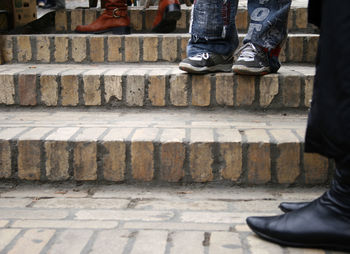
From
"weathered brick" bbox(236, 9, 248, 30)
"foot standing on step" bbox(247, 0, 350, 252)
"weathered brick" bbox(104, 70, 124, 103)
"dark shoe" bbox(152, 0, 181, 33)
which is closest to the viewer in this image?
"foot standing on step" bbox(247, 0, 350, 252)

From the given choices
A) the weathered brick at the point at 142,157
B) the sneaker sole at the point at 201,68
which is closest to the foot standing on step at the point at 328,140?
the weathered brick at the point at 142,157

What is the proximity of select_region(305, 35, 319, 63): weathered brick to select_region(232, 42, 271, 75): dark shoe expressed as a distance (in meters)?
0.49

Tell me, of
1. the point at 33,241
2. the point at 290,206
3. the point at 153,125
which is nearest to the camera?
the point at 33,241

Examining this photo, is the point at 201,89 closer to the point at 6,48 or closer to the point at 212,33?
the point at 212,33

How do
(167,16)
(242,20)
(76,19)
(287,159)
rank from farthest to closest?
1. (76,19)
2. (242,20)
3. (167,16)
4. (287,159)

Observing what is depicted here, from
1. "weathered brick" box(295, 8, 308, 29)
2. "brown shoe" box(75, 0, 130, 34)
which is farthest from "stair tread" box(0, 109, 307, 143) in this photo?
"weathered brick" box(295, 8, 308, 29)

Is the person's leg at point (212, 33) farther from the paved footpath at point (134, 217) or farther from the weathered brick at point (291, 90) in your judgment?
the paved footpath at point (134, 217)

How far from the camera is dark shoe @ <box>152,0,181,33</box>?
2.61 m

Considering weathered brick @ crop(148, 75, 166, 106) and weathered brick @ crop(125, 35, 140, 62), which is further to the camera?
weathered brick @ crop(125, 35, 140, 62)

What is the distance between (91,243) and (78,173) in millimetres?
459

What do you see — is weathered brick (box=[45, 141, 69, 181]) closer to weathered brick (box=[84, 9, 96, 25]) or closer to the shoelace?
the shoelace

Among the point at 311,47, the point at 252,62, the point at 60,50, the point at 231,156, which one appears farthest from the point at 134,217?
the point at 311,47

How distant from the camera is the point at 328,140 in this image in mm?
1077

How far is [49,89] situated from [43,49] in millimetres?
467
